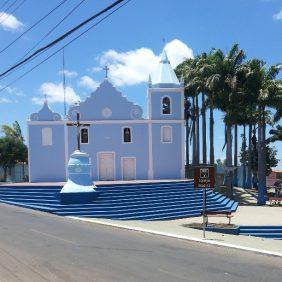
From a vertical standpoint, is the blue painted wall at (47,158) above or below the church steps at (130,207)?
above

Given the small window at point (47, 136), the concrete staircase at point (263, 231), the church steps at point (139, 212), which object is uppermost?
the small window at point (47, 136)

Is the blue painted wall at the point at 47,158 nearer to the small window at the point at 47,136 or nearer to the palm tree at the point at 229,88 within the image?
the small window at the point at 47,136

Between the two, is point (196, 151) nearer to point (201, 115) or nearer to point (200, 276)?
point (201, 115)

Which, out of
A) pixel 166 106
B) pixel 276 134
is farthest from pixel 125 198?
pixel 276 134

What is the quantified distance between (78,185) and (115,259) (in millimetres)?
15724

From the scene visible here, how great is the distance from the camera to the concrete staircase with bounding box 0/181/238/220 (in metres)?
24.7

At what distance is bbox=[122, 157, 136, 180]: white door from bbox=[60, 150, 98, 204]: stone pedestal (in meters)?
10.2

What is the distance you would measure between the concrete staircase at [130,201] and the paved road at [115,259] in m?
6.58

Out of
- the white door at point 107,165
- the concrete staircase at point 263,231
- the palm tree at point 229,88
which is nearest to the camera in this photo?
the concrete staircase at point 263,231

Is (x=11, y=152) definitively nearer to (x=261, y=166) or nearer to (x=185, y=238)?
(x=261, y=166)

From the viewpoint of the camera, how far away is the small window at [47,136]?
39.1m

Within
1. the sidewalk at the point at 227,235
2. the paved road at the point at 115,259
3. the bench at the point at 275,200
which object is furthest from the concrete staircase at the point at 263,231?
the bench at the point at 275,200

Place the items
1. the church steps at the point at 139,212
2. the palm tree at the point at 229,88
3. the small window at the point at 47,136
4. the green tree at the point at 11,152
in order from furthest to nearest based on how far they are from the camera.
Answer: the green tree at the point at 11,152 < the small window at the point at 47,136 < the palm tree at the point at 229,88 < the church steps at the point at 139,212

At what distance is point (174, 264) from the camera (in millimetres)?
11461
